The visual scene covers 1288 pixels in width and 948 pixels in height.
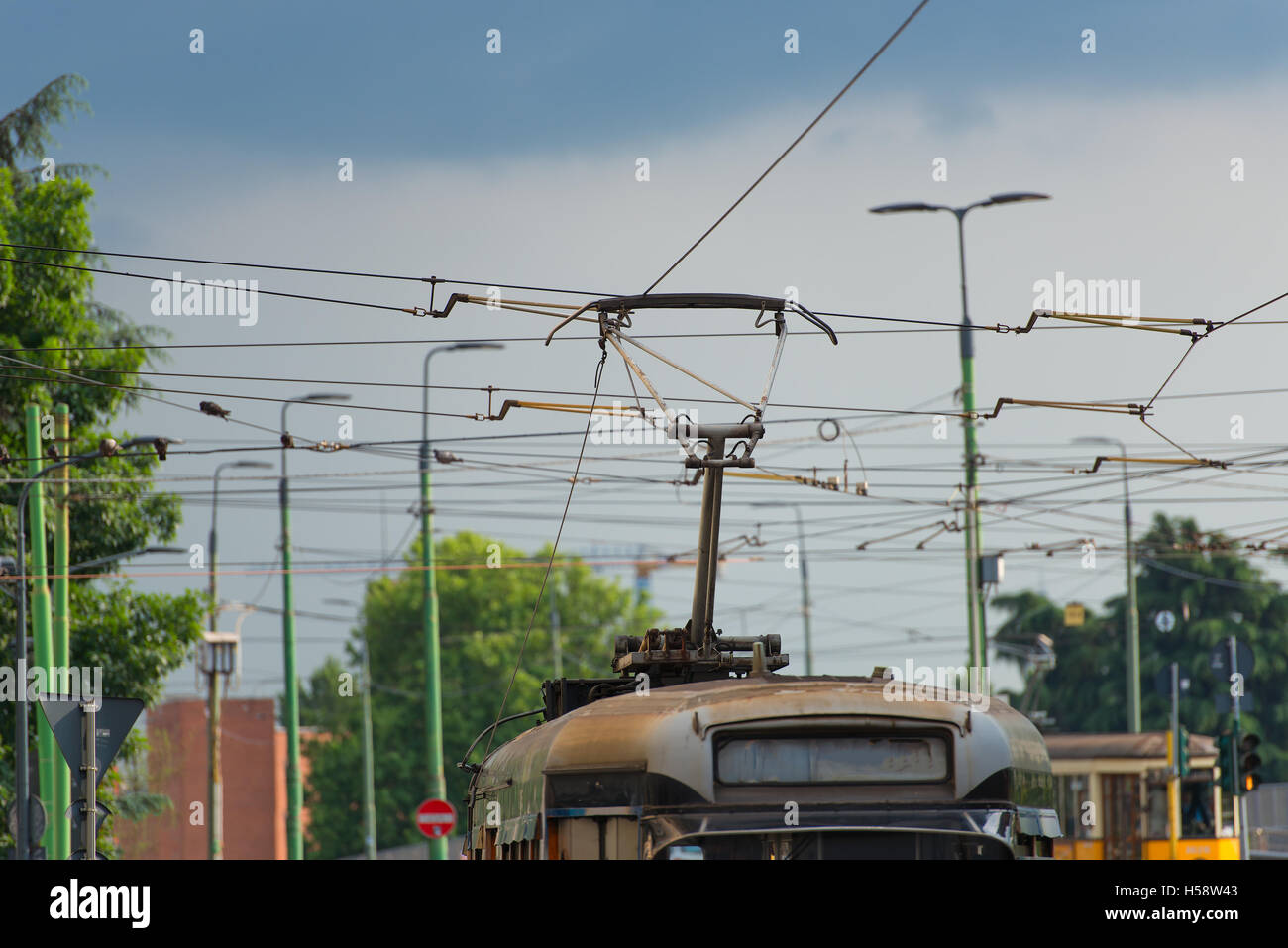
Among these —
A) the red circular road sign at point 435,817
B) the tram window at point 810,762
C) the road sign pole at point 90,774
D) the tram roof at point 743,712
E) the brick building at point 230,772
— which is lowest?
the brick building at point 230,772

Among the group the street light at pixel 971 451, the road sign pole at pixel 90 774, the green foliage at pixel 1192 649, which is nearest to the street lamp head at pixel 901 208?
the street light at pixel 971 451

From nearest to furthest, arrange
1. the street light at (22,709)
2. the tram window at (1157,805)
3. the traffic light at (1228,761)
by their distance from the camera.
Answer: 1. the street light at (22,709)
2. the traffic light at (1228,761)
3. the tram window at (1157,805)

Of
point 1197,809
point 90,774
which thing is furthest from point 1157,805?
point 90,774

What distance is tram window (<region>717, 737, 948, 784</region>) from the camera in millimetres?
8070

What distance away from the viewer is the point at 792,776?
26.5 ft

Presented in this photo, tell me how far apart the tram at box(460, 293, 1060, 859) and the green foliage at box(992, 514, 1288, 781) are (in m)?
55.5

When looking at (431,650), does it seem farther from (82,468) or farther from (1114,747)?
(1114,747)

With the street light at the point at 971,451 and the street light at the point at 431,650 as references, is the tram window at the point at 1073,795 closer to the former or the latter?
the street light at the point at 971,451

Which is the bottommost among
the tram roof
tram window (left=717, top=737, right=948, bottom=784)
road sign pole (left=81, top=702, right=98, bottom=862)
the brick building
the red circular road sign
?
the brick building

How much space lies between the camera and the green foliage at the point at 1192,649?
2522 inches

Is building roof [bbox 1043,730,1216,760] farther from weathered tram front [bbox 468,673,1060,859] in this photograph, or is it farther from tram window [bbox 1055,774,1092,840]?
weathered tram front [bbox 468,673,1060,859]

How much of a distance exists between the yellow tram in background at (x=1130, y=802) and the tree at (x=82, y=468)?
602 inches

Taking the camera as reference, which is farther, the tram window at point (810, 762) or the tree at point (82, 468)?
the tree at point (82, 468)

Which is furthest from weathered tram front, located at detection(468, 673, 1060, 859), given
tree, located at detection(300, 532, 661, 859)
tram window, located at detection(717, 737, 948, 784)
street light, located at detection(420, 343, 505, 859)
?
tree, located at detection(300, 532, 661, 859)
